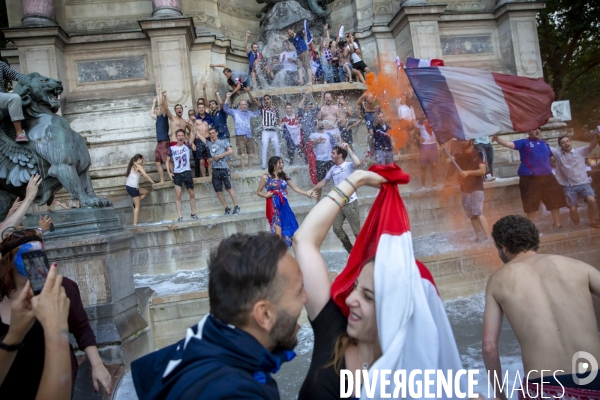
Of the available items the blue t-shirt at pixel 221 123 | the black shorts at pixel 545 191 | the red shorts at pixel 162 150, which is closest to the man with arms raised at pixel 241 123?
the blue t-shirt at pixel 221 123

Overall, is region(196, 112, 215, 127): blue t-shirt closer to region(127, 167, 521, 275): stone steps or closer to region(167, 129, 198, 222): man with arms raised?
region(127, 167, 521, 275): stone steps

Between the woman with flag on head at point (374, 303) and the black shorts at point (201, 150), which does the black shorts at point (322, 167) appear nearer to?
the black shorts at point (201, 150)

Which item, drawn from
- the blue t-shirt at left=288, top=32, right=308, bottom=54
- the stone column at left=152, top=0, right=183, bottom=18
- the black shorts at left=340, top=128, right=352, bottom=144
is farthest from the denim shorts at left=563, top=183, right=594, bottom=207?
the stone column at left=152, top=0, right=183, bottom=18

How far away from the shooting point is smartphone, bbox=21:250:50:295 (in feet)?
6.13

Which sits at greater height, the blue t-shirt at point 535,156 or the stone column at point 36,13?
the stone column at point 36,13

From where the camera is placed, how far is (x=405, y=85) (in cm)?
1445

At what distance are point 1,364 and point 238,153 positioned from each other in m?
12.2

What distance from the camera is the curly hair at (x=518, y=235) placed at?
2969mm

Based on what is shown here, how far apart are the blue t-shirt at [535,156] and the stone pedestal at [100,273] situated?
23.0 feet

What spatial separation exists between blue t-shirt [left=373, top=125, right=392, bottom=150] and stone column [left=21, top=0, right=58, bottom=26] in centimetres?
962

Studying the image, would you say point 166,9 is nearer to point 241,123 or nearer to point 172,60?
point 172,60

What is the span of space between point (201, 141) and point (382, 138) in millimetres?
4325

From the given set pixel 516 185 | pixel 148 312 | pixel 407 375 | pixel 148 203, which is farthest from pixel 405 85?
pixel 407 375

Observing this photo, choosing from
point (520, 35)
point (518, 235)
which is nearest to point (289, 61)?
point (520, 35)
